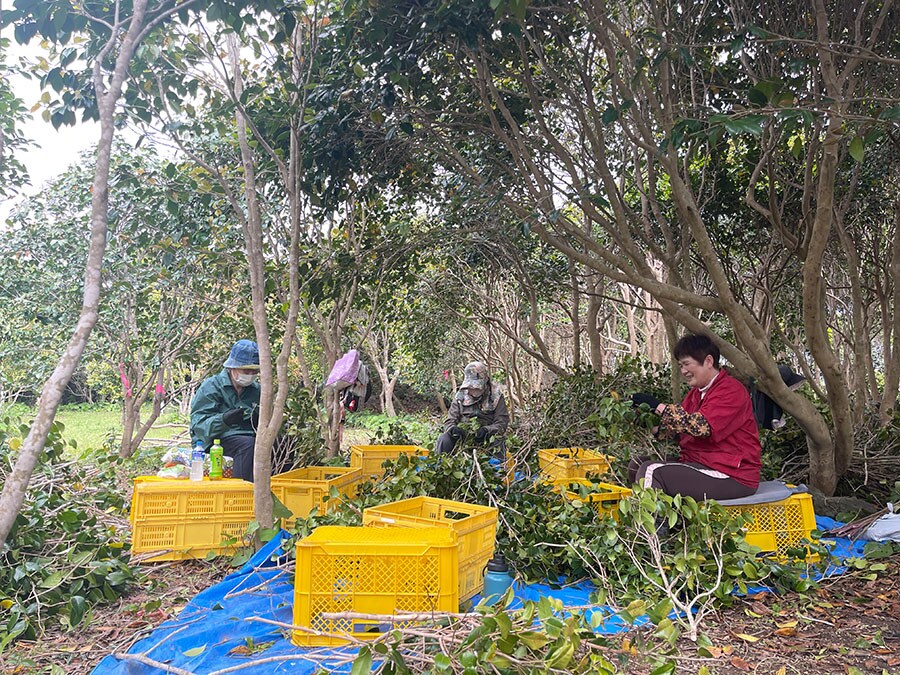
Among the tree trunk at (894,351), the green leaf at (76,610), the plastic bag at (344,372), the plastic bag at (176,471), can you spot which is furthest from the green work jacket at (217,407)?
the tree trunk at (894,351)

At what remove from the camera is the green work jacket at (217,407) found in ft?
15.8

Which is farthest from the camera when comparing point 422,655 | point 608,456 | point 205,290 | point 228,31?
point 205,290

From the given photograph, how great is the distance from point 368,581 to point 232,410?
264cm

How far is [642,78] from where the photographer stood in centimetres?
387

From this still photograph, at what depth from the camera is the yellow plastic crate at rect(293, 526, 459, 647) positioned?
2.55 metres

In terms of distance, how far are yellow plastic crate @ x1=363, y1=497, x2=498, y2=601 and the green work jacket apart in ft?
6.68

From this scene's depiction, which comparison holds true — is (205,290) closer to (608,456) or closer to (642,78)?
(608,456)

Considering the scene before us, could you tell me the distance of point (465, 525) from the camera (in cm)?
286

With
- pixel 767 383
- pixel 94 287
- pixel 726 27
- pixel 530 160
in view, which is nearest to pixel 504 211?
pixel 530 160

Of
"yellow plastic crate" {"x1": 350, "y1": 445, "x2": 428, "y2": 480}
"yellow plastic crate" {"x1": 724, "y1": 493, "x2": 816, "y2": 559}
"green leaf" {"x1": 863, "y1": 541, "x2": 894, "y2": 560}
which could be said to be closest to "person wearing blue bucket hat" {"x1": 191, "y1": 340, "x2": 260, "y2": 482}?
"yellow plastic crate" {"x1": 350, "y1": 445, "x2": 428, "y2": 480}

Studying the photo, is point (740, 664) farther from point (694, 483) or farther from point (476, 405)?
point (476, 405)

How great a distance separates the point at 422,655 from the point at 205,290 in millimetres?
6074

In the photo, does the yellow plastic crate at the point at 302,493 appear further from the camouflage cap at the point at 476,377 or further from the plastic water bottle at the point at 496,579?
the camouflage cap at the point at 476,377

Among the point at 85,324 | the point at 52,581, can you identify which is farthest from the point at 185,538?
the point at 85,324
